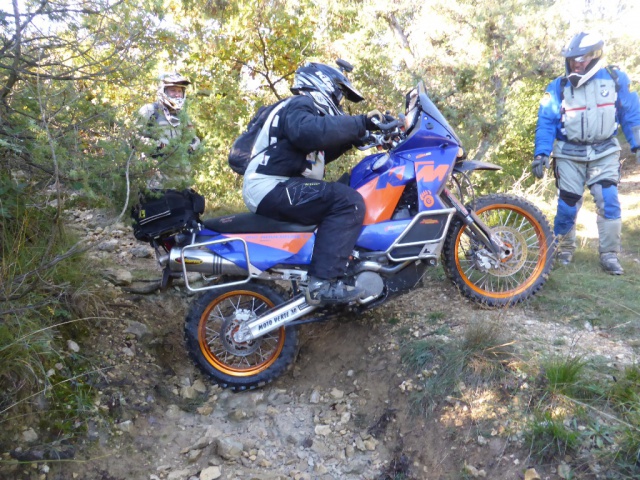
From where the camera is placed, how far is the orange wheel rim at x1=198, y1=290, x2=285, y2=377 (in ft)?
12.1

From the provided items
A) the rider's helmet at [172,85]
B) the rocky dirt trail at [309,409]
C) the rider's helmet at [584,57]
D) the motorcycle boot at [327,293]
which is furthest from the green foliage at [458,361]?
the rider's helmet at [172,85]

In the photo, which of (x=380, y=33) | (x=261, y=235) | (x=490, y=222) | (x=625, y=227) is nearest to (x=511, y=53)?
(x=380, y=33)

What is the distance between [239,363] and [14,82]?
2371 mm

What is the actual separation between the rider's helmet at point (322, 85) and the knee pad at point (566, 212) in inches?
108

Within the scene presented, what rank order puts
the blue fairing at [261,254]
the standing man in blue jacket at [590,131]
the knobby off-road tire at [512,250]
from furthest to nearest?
the standing man in blue jacket at [590,131] → the knobby off-road tire at [512,250] → the blue fairing at [261,254]

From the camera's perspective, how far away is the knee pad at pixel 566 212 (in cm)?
513

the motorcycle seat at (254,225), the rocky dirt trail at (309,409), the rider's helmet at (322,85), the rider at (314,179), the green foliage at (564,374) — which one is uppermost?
the rider's helmet at (322,85)

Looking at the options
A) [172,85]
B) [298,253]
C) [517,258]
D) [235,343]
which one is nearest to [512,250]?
[517,258]

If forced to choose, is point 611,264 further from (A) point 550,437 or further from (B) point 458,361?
(A) point 550,437

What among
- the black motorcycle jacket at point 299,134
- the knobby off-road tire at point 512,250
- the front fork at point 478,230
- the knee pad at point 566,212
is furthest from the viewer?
the knee pad at point 566,212

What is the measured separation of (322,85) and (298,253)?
3.93ft

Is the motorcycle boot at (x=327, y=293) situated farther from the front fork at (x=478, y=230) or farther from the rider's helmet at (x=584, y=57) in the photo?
the rider's helmet at (x=584, y=57)

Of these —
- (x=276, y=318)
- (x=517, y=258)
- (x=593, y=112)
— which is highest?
(x=593, y=112)

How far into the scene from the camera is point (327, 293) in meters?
→ 3.49
